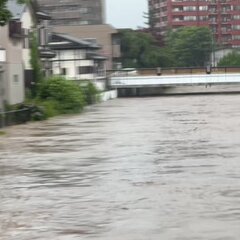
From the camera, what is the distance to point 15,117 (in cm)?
3472

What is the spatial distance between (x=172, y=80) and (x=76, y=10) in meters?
57.2

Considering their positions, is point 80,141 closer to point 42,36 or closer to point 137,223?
point 137,223

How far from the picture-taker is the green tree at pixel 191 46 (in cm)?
10981

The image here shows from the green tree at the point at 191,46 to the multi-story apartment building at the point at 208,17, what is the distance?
54.2ft

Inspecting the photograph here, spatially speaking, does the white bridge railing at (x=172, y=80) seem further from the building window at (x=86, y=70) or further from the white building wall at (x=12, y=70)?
the white building wall at (x=12, y=70)

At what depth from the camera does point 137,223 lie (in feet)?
30.1

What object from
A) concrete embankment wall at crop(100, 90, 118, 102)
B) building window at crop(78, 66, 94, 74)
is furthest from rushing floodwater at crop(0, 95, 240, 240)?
building window at crop(78, 66, 94, 74)

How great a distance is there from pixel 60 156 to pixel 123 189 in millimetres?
6705

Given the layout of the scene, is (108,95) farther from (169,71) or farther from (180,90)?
(180,90)

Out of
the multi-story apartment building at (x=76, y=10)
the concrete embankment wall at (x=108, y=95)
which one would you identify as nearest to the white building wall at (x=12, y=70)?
the concrete embankment wall at (x=108, y=95)

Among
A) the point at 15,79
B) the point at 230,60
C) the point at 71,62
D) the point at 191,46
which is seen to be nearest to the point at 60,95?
the point at 15,79

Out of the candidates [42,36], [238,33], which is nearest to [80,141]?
[42,36]

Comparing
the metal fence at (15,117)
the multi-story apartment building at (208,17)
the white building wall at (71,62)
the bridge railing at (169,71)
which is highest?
the multi-story apartment building at (208,17)

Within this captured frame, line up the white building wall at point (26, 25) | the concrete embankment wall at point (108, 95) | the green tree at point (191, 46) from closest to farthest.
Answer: the white building wall at point (26, 25) < the concrete embankment wall at point (108, 95) < the green tree at point (191, 46)
